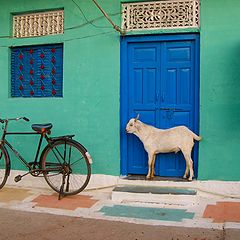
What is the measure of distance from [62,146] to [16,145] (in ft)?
3.08

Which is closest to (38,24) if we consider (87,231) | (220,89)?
(220,89)

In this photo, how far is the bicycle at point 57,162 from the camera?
6258 millimetres

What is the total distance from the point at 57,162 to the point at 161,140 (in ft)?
5.71

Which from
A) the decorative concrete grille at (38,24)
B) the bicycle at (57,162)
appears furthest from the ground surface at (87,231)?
the decorative concrete grille at (38,24)

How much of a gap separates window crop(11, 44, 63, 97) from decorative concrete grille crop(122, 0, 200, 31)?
130 centimetres

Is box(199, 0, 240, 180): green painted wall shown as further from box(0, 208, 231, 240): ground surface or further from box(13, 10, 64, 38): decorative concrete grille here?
box(13, 10, 64, 38): decorative concrete grille

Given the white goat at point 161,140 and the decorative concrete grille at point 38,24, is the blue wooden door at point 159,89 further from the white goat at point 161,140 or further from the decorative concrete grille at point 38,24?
the decorative concrete grille at point 38,24

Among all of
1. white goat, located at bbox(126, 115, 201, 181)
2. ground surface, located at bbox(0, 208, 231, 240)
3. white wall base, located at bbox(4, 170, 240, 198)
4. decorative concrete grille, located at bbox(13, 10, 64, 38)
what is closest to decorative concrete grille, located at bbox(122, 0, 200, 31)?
decorative concrete grille, located at bbox(13, 10, 64, 38)

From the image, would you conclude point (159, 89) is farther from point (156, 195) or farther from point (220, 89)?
point (156, 195)

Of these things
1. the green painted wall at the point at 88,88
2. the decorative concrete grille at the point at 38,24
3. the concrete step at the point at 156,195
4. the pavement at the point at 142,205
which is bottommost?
the pavement at the point at 142,205

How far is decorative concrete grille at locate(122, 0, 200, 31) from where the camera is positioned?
20.5 ft

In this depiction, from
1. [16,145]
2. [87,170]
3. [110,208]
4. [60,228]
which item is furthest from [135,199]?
[16,145]

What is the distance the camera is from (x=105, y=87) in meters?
6.56

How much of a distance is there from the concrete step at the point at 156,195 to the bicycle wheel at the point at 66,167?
0.58 metres
